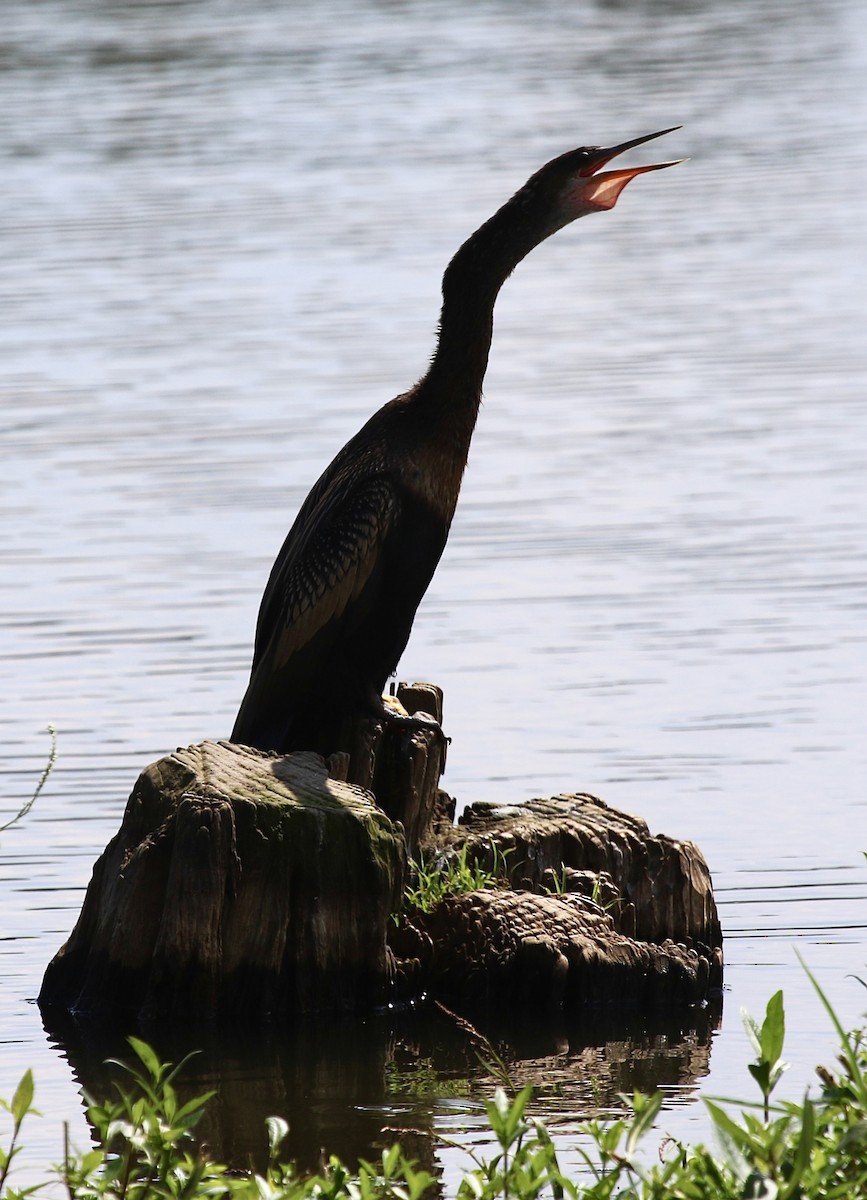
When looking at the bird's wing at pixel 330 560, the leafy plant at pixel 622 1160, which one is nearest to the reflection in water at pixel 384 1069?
the bird's wing at pixel 330 560

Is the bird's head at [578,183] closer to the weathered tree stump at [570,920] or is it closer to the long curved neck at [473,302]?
the long curved neck at [473,302]

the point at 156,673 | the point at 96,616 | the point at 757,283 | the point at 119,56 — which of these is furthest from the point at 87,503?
the point at 119,56

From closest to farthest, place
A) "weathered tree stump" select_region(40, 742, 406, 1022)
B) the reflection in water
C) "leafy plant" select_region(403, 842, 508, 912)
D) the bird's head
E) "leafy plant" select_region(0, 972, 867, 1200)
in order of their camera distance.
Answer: "leafy plant" select_region(0, 972, 867, 1200), the reflection in water, "weathered tree stump" select_region(40, 742, 406, 1022), "leafy plant" select_region(403, 842, 508, 912), the bird's head

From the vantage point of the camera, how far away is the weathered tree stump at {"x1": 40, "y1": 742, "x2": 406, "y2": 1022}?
244 inches

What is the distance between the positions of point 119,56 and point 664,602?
23952 mm

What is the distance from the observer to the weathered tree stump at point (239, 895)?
20.4ft

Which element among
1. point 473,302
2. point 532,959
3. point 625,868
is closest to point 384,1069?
point 532,959

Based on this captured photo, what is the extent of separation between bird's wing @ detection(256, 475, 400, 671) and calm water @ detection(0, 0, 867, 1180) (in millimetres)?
1182

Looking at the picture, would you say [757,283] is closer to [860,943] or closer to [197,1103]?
[860,943]

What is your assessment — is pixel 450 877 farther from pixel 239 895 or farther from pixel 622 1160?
pixel 622 1160

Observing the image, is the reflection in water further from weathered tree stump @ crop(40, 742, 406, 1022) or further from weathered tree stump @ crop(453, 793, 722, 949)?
weathered tree stump @ crop(453, 793, 722, 949)

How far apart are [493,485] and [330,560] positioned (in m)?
6.65

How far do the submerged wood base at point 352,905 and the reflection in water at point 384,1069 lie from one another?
10 centimetres

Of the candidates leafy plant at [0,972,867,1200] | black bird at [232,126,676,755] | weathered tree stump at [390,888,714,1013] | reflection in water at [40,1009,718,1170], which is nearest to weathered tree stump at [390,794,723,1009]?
weathered tree stump at [390,888,714,1013]
